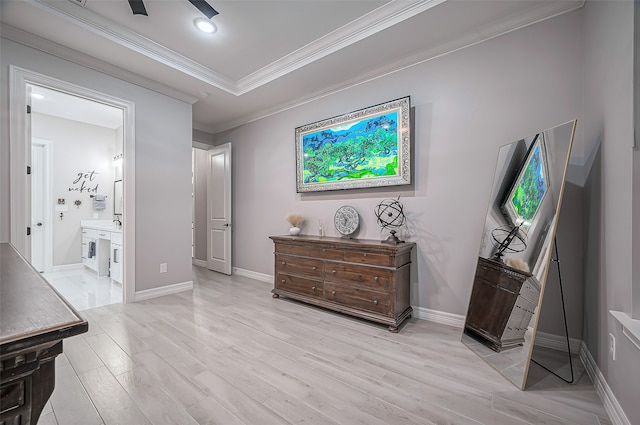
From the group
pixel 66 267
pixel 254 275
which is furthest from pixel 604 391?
pixel 66 267

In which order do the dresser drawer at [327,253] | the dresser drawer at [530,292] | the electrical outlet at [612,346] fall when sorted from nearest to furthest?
1. the electrical outlet at [612,346]
2. the dresser drawer at [530,292]
3. the dresser drawer at [327,253]

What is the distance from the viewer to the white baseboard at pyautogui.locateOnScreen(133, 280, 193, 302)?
3270 millimetres

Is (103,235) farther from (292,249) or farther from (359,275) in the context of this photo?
(359,275)

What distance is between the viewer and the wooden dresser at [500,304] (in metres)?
1.80

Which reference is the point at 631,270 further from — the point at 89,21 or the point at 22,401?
the point at 89,21

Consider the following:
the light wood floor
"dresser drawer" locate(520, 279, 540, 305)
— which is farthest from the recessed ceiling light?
"dresser drawer" locate(520, 279, 540, 305)

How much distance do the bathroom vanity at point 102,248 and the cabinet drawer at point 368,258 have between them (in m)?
3.31

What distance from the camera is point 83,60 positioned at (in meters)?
2.82

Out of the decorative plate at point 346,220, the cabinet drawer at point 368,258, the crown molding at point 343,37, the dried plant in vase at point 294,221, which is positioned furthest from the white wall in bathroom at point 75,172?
the cabinet drawer at point 368,258

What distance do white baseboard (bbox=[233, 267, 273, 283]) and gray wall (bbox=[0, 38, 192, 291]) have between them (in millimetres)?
958

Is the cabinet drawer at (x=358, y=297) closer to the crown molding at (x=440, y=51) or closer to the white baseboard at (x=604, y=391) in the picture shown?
the white baseboard at (x=604, y=391)

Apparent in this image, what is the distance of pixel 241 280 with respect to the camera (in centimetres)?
427

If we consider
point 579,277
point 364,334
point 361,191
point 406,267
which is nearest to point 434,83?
point 361,191

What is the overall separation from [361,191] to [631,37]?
7.29ft
